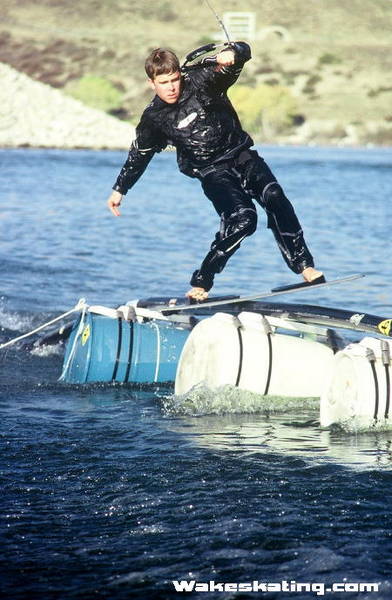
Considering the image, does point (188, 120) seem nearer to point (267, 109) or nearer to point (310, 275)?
point (310, 275)

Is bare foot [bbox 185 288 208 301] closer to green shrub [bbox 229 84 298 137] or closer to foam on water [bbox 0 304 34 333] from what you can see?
foam on water [bbox 0 304 34 333]

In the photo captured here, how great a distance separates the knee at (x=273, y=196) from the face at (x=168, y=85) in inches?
49.5

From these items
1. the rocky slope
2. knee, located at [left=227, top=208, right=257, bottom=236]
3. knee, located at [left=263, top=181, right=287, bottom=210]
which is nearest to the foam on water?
knee, located at [left=227, top=208, right=257, bottom=236]

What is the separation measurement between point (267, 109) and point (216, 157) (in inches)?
4071

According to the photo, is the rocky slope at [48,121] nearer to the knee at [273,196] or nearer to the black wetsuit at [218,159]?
the black wetsuit at [218,159]

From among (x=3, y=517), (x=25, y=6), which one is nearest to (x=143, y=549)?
(x=3, y=517)

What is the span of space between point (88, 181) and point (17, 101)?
40398 millimetres

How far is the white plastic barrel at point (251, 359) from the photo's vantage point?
34.3 feet

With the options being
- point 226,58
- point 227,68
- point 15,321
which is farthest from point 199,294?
point 15,321

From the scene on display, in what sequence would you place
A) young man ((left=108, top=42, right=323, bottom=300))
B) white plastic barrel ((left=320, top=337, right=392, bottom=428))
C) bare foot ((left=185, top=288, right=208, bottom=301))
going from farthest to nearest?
1. bare foot ((left=185, top=288, right=208, bottom=301))
2. young man ((left=108, top=42, right=323, bottom=300))
3. white plastic barrel ((left=320, top=337, right=392, bottom=428))

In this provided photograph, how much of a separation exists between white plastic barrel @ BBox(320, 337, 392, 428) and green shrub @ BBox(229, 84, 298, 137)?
4060 inches

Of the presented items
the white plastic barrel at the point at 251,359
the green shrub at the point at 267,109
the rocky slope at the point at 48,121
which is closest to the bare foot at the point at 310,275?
the white plastic barrel at the point at 251,359

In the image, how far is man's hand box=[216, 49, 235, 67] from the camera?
32.3 ft

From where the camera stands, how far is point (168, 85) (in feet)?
33.3
